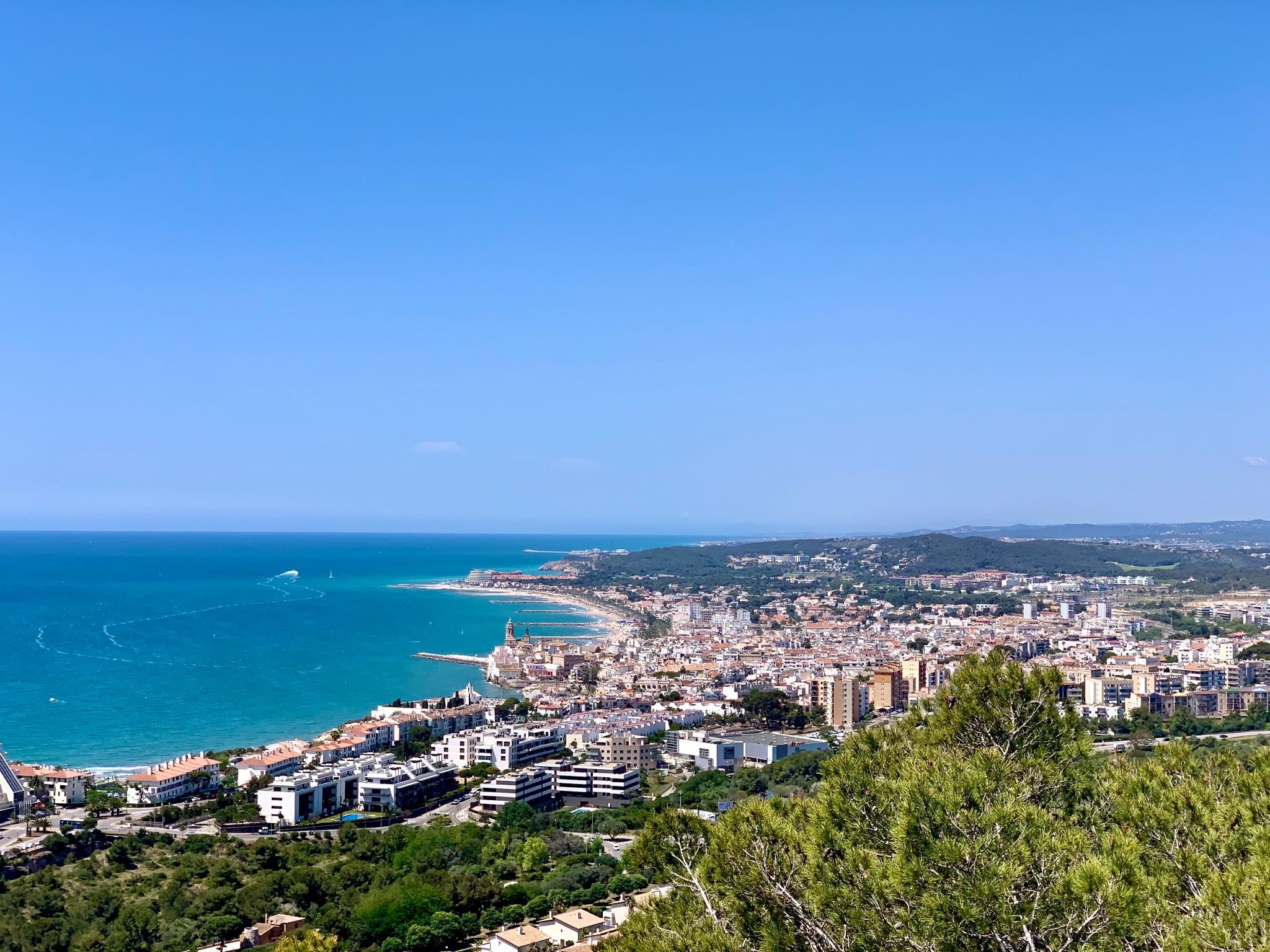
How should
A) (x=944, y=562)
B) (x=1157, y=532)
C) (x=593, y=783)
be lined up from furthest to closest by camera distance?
1. (x=1157, y=532)
2. (x=944, y=562)
3. (x=593, y=783)

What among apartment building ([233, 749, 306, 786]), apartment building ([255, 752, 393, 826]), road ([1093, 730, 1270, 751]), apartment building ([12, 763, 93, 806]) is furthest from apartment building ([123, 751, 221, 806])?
road ([1093, 730, 1270, 751])

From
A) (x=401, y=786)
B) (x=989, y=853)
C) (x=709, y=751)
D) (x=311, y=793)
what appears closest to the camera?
(x=989, y=853)

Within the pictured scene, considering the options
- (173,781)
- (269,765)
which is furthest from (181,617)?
(173,781)

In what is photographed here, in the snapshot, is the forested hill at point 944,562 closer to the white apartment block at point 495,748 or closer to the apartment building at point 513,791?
the white apartment block at point 495,748

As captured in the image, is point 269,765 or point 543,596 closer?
point 269,765

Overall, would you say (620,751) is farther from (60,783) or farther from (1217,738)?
(1217,738)

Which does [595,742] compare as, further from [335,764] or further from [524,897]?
[524,897]

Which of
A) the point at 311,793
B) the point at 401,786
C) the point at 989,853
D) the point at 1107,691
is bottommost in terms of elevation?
the point at 1107,691
